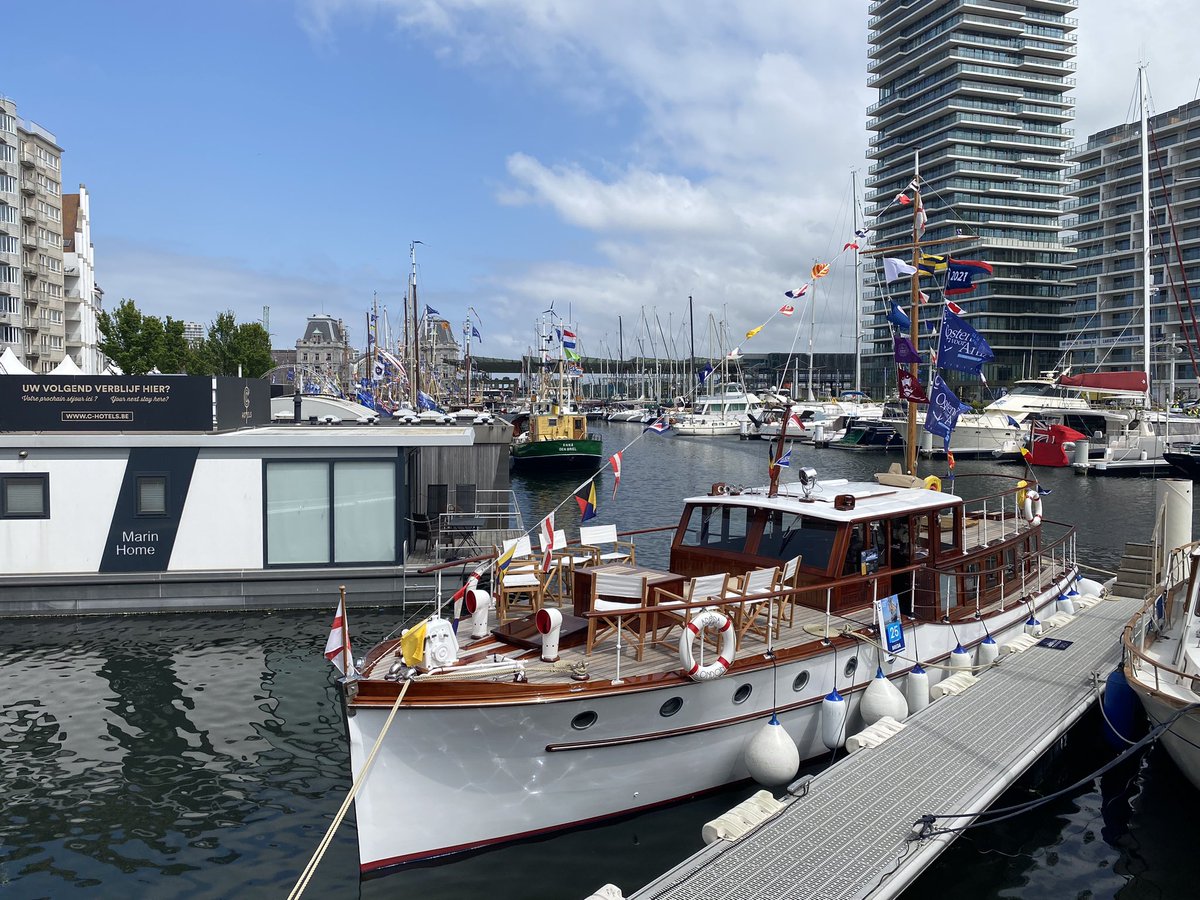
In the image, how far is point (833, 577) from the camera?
494 inches

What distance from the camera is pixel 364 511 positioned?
19.3m

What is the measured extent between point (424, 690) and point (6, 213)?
7401 cm

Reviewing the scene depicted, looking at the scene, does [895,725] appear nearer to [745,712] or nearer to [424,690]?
[745,712]

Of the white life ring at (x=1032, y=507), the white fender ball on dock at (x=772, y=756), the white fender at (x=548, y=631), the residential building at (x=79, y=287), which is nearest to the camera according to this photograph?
the white fender at (x=548, y=631)

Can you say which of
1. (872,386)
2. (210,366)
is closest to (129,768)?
(210,366)

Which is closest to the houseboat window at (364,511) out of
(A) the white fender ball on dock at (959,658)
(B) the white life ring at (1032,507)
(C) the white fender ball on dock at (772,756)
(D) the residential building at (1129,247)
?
(C) the white fender ball on dock at (772,756)

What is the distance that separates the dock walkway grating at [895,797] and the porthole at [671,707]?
1.60 meters

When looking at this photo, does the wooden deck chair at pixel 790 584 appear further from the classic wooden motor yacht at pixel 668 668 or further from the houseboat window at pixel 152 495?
the houseboat window at pixel 152 495

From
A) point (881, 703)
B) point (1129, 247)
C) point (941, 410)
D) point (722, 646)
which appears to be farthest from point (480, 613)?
point (1129, 247)

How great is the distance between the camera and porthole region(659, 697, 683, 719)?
9.96 m

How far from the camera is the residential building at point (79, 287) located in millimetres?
77938

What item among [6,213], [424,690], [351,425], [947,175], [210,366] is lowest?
[424,690]

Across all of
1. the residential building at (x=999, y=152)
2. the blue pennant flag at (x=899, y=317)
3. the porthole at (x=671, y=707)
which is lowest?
the porthole at (x=671, y=707)

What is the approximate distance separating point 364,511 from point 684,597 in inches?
405
